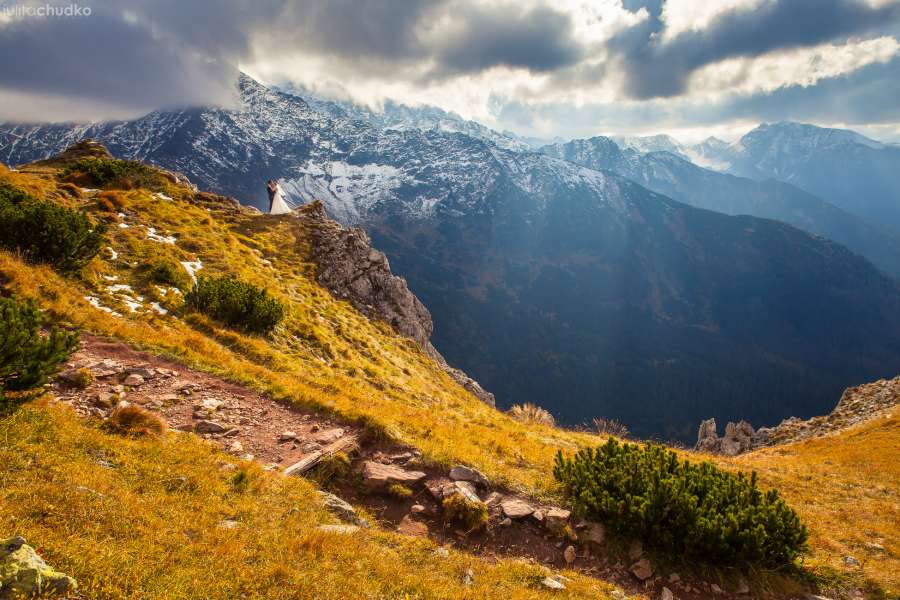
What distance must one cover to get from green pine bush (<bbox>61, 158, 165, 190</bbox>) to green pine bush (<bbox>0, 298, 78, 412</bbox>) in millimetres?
34333

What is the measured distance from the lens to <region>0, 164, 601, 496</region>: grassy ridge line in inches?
547

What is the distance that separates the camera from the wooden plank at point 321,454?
9.98 metres

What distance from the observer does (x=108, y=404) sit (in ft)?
33.5

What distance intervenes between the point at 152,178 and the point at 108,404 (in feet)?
141

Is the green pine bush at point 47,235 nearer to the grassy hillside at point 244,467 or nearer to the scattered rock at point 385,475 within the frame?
the grassy hillside at point 244,467

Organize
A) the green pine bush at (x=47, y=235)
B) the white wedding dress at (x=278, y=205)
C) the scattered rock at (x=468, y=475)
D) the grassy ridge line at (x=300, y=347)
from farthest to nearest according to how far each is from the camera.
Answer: the white wedding dress at (x=278, y=205), the green pine bush at (x=47, y=235), the grassy ridge line at (x=300, y=347), the scattered rock at (x=468, y=475)

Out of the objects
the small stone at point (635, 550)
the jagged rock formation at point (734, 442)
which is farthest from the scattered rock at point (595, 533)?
the jagged rock formation at point (734, 442)

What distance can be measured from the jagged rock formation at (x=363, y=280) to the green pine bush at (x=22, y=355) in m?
30.0

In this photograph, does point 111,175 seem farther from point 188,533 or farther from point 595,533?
point 595,533

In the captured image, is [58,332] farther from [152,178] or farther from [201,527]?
[152,178]

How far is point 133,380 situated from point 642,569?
1403cm

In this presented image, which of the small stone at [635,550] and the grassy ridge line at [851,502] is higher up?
the grassy ridge line at [851,502]

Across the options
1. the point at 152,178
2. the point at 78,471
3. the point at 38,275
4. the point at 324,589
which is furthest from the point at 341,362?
the point at 152,178

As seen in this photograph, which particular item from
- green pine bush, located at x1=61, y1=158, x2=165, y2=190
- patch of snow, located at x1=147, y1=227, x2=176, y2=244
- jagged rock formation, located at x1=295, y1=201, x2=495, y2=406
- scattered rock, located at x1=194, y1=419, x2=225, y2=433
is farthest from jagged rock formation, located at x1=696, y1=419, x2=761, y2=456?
green pine bush, located at x1=61, y1=158, x2=165, y2=190
